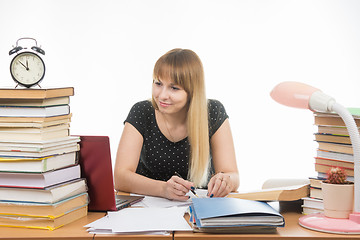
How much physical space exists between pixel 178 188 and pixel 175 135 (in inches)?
29.2

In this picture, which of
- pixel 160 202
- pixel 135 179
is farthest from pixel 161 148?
pixel 160 202

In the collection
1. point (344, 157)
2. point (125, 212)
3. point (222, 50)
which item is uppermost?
point (222, 50)

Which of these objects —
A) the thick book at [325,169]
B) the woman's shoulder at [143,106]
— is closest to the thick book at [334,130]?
the thick book at [325,169]

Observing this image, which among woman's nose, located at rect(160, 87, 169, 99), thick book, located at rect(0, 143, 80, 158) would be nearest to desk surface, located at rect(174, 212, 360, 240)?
thick book, located at rect(0, 143, 80, 158)

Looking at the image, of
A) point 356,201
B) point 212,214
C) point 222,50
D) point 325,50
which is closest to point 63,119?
point 212,214

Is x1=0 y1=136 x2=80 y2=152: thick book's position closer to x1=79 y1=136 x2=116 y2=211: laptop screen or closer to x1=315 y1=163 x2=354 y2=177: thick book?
x1=79 y1=136 x2=116 y2=211: laptop screen

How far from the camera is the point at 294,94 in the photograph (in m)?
1.29

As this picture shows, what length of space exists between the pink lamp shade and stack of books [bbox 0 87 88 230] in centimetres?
67

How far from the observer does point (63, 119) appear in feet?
4.89

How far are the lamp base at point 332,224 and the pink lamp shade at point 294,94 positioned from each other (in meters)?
0.32

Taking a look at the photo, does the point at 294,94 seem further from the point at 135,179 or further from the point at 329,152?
the point at 135,179

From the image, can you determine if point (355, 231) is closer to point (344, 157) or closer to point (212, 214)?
point (344, 157)

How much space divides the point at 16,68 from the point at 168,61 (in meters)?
0.70

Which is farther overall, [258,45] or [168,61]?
[258,45]
